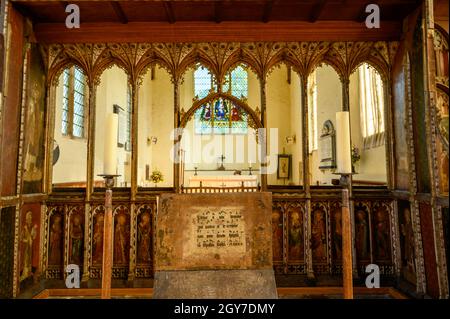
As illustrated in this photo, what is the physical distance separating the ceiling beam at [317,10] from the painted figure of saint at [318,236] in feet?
8.76

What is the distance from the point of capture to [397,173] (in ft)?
15.3

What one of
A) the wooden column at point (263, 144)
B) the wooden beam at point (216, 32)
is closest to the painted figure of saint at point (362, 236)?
the wooden column at point (263, 144)

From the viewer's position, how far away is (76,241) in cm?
471

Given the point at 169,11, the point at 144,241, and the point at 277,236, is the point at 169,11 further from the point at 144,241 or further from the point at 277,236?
the point at 277,236

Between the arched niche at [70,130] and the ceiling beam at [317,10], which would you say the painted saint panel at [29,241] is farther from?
the ceiling beam at [317,10]

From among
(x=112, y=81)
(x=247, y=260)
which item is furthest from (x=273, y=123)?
(x=247, y=260)

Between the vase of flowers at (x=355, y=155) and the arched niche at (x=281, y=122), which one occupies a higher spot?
the arched niche at (x=281, y=122)

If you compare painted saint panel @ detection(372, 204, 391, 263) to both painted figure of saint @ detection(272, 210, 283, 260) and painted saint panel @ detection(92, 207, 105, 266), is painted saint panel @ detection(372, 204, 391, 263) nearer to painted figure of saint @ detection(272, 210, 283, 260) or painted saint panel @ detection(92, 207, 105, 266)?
painted figure of saint @ detection(272, 210, 283, 260)

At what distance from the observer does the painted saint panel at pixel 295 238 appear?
473 centimetres

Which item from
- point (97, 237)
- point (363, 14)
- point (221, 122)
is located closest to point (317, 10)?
point (363, 14)

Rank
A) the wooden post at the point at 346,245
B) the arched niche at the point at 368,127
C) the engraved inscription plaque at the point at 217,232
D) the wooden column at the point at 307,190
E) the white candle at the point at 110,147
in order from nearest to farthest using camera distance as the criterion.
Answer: the wooden post at the point at 346,245 → the white candle at the point at 110,147 → the engraved inscription plaque at the point at 217,232 → the wooden column at the point at 307,190 → the arched niche at the point at 368,127

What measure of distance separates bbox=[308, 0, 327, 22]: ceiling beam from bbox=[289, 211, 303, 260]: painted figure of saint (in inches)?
107

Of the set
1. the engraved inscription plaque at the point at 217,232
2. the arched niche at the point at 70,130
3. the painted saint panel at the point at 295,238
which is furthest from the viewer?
the arched niche at the point at 70,130

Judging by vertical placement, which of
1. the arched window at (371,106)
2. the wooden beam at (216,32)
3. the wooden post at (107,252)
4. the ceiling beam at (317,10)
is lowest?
the wooden post at (107,252)
